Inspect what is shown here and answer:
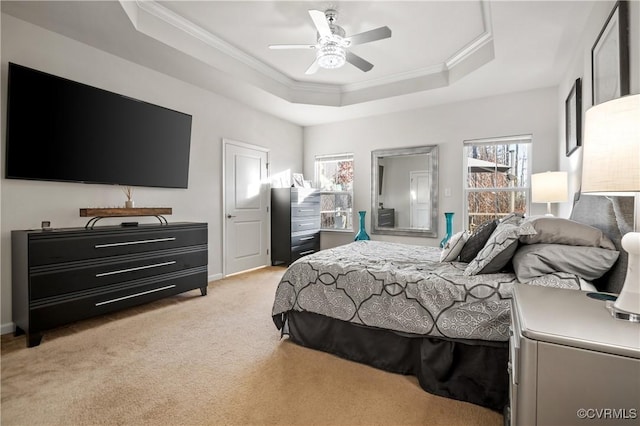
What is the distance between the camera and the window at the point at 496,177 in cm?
434

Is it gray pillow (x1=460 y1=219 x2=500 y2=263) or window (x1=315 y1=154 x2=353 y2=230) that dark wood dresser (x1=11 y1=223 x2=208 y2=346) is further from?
window (x1=315 y1=154 x2=353 y2=230)

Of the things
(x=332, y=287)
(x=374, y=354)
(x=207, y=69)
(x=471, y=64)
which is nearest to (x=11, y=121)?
(x=207, y=69)

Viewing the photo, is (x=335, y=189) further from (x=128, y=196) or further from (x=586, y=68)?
(x=586, y=68)

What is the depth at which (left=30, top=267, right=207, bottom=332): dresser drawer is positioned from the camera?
7.94 feet

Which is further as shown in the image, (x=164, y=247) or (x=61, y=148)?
(x=164, y=247)

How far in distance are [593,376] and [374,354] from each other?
1406 millimetres

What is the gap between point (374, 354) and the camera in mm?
2086

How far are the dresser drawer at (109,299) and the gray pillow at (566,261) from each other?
311cm

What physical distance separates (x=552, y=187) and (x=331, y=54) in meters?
2.43

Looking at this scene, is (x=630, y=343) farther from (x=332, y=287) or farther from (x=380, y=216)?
(x=380, y=216)

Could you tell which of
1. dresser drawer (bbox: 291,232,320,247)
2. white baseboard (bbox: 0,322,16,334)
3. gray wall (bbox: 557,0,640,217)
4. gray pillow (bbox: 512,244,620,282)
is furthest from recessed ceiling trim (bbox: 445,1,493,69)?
white baseboard (bbox: 0,322,16,334)

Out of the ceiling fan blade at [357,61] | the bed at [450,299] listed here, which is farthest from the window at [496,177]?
the bed at [450,299]

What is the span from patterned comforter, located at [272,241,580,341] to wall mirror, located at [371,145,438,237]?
2424mm

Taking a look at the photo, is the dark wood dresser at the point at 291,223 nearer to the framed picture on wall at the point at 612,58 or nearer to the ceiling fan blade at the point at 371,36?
the ceiling fan blade at the point at 371,36
